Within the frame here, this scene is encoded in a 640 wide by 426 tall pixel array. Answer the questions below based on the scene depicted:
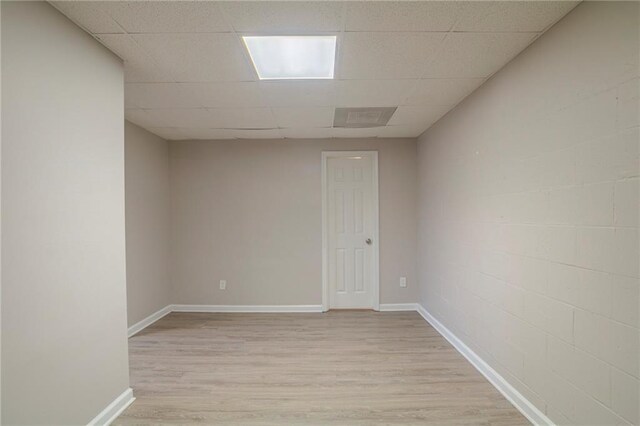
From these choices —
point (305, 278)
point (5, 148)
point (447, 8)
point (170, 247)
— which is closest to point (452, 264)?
point (305, 278)

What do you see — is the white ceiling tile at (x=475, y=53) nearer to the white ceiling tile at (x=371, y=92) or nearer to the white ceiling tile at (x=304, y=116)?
the white ceiling tile at (x=371, y=92)

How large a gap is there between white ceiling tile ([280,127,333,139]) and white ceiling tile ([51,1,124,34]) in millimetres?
2048

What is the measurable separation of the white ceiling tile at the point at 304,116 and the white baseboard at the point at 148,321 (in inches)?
107

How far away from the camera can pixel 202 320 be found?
3.62 m

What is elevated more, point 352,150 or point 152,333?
point 352,150

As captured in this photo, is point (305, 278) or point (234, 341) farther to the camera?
point (305, 278)

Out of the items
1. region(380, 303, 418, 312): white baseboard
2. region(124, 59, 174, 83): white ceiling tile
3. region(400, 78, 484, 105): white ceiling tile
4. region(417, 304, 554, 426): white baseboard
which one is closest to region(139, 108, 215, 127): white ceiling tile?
region(124, 59, 174, 83): white ceiling tile

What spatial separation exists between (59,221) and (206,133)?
2397 millimetres

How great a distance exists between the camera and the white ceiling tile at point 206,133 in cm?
350

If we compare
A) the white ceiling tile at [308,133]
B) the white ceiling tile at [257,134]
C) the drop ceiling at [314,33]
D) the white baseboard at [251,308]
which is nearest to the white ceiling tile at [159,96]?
the drop ceiling at [314,33]

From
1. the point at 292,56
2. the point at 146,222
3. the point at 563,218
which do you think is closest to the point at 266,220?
the point at 146,222

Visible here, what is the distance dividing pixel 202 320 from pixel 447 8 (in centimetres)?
380

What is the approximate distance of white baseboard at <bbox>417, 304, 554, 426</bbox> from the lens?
5.76ft

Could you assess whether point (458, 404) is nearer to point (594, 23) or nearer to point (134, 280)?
point (594, 23)
